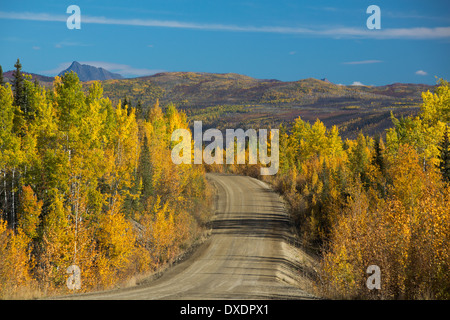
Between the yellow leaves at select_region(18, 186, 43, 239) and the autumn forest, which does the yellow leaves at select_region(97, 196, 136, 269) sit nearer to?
the autumn forest

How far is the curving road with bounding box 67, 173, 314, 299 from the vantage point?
16.2m

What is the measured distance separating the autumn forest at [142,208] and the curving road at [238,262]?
1923mm

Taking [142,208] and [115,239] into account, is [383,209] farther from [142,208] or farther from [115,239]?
[142,208]

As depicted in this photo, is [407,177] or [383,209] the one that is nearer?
[383,209]

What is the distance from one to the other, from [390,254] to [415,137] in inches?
1042

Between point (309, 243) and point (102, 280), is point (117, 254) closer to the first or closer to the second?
point (102, 280)

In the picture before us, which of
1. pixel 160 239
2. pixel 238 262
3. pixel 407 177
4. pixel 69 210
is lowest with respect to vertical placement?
pixel 238 262

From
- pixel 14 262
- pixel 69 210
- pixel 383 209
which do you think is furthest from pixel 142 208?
pixel 383 209

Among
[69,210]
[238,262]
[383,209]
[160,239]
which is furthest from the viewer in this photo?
[160,239]

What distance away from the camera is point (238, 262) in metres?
27.7

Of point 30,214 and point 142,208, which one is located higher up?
point 30,214

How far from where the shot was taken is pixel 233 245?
108 ft

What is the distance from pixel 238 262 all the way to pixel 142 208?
1639 centimetres
